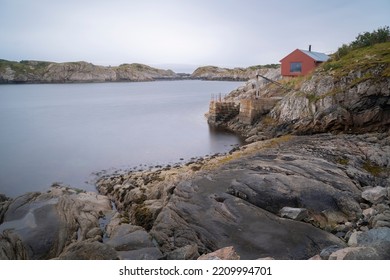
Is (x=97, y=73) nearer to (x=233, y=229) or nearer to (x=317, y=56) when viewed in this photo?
(x=317, y=56)

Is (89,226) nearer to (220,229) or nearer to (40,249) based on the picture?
(40,249)

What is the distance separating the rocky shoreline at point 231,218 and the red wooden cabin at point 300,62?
18.9 m

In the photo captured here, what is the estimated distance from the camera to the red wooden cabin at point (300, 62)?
30.4m

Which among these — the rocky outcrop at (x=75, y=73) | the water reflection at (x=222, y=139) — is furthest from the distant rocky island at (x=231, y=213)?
the rocky outcrop at (x=75, y=73)

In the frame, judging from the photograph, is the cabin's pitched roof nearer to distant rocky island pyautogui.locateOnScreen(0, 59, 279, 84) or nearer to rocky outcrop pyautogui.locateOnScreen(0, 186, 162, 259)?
rocky outcrop pyautogui.locateOnScreen(0, 186, 162, 259)

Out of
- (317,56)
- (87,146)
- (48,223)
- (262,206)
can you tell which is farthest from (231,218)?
(317,56)

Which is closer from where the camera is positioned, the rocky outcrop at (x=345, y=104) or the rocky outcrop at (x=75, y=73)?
the rocky outcrop at (x=345, y=104)

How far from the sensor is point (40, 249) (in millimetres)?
8641

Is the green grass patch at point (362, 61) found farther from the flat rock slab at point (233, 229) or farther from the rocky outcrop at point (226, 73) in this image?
the rocky outcrop at point (226, 73)

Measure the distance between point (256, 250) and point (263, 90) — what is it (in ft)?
91.2

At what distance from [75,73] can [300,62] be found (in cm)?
9683

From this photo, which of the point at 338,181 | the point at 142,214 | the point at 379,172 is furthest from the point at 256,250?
the point at 379,172

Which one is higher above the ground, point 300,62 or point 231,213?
point 300,62

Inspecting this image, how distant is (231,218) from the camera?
26.7 ft
